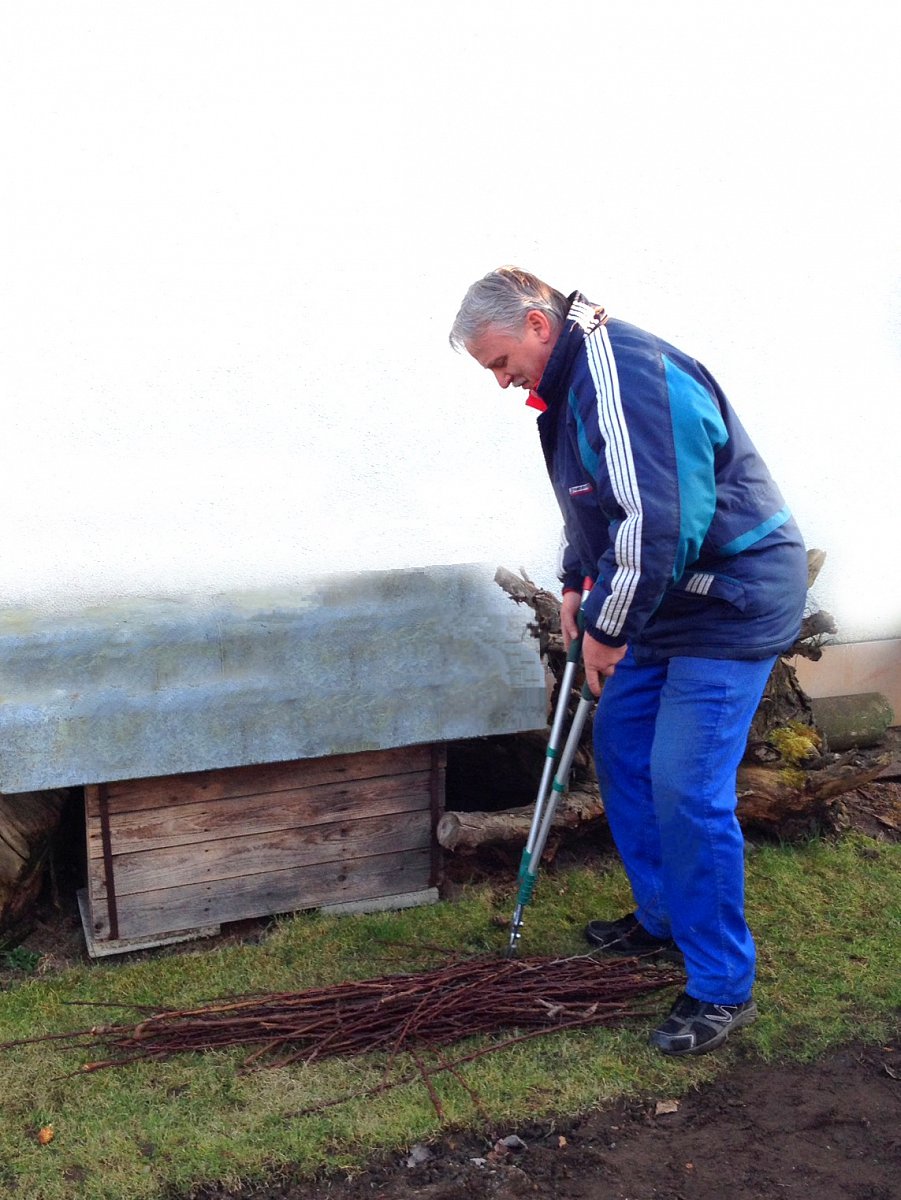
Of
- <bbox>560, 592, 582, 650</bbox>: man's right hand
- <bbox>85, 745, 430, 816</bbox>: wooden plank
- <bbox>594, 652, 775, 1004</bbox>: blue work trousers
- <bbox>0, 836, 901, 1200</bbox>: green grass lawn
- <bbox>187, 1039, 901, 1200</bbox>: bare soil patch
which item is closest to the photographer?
<bbox>187, 1039, 901, 1200</bbox>: bare soil patch

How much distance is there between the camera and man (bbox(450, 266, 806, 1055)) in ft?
9.98

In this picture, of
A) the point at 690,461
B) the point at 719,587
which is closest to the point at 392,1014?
the point at 719,587

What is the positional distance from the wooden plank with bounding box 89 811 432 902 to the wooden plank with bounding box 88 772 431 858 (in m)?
0.03

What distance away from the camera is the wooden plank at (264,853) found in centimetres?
394

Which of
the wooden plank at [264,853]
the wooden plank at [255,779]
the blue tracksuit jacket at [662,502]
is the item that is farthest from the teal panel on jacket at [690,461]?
the wooden plank at [264,853]

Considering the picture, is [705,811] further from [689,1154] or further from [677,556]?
[689,1154]

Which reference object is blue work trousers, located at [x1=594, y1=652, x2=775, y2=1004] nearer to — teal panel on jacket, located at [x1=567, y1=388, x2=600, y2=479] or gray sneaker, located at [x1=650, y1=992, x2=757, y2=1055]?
gray sneaker, located at [x1=650, y1=992, x2=757, y2=1055]

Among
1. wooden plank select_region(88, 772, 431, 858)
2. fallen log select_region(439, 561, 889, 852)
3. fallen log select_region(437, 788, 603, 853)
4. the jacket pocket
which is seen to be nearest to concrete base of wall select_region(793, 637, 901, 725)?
fallen log select_region(439, 561, 889, 852)

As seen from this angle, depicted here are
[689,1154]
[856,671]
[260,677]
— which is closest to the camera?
[689,1154]

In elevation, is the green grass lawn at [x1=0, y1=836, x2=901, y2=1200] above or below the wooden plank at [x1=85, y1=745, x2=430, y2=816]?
below

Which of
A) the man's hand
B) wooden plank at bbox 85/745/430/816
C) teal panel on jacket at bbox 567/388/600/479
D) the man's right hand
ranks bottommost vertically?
wooden plank at bbox 85/745/430/816

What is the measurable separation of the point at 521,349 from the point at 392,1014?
1.95 meters

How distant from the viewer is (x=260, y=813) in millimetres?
4086

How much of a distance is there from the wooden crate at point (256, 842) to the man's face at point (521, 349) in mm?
1537
